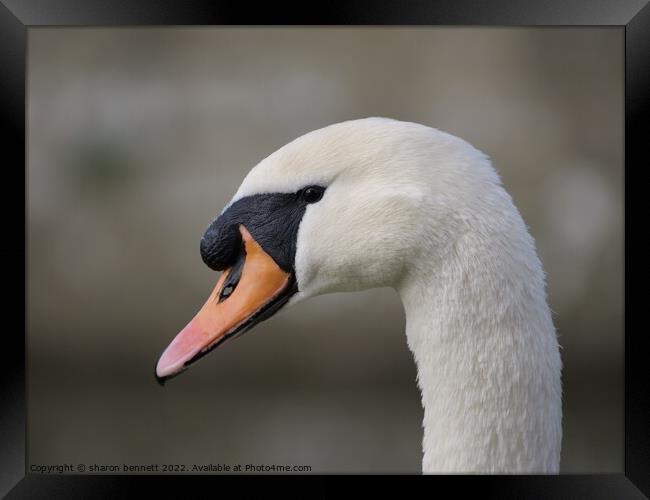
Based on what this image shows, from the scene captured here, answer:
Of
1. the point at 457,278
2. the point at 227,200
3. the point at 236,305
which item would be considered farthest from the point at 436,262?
the point at 227,200

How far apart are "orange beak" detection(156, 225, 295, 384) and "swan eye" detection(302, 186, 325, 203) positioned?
12 cm

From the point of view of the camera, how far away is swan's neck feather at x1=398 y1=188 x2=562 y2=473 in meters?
1.30

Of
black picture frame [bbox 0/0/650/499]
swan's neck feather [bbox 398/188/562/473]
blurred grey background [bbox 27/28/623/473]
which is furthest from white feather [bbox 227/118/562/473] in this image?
blurred grey background [bbox 27/28/623/473]

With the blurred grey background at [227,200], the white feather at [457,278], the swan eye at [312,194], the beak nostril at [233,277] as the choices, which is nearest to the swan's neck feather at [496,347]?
the white feather at [457,278]

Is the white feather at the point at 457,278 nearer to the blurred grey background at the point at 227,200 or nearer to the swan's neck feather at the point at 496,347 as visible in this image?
the swan's neck feather at the point at 496,347

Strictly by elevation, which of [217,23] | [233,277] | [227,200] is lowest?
[233,277]

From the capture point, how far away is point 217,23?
1713 millimetres

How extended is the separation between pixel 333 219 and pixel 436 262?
202mm

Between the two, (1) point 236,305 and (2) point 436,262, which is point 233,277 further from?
(2) point 436,262

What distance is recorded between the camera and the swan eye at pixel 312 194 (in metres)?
1.43

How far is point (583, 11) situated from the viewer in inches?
66.4

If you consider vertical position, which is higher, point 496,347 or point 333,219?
point 333,219

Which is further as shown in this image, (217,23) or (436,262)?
(217,23)

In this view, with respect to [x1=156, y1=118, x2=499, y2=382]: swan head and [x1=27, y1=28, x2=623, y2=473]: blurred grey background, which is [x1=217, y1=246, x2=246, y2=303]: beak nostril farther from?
[x1=27, y1=28, x2=623, y2=473]: blurred grey background
